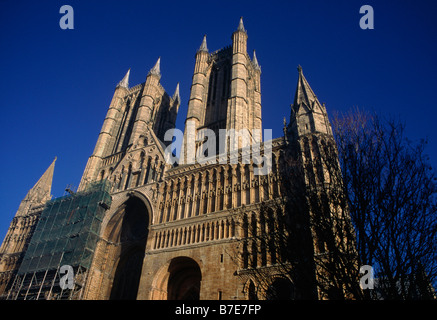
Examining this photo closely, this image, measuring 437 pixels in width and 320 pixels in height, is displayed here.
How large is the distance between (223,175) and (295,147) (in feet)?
A: 15.7

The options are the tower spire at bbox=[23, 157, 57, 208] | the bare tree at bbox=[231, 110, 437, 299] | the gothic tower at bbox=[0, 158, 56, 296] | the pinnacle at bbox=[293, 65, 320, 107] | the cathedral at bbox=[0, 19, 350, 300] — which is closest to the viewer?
the bare tree at bbox=[231, 110, 437, 299]

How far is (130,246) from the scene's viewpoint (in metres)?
23.3

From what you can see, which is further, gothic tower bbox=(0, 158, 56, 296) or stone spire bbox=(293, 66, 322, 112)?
gothic tower bbox=(0, 158, 56, 296)

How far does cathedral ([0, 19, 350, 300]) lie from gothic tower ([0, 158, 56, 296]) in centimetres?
10

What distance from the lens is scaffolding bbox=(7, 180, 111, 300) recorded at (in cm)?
2144

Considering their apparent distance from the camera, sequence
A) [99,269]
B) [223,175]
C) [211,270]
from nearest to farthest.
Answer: [211,270], [223,175], [99,269]

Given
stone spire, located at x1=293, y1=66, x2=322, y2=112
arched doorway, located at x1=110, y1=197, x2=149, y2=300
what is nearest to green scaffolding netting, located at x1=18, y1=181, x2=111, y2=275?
arched doorway, located at x1=110, y1=197, x2=149, y2=300

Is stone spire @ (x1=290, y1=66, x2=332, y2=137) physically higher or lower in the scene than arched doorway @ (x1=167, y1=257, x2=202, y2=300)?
higher

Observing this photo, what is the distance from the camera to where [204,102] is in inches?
1313

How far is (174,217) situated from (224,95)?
54.9 feet

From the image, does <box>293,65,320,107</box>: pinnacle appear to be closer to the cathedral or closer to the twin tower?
the cathedral

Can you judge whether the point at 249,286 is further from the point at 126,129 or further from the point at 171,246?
the point at 126,129

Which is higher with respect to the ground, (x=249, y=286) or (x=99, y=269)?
(x=99, y=269)
